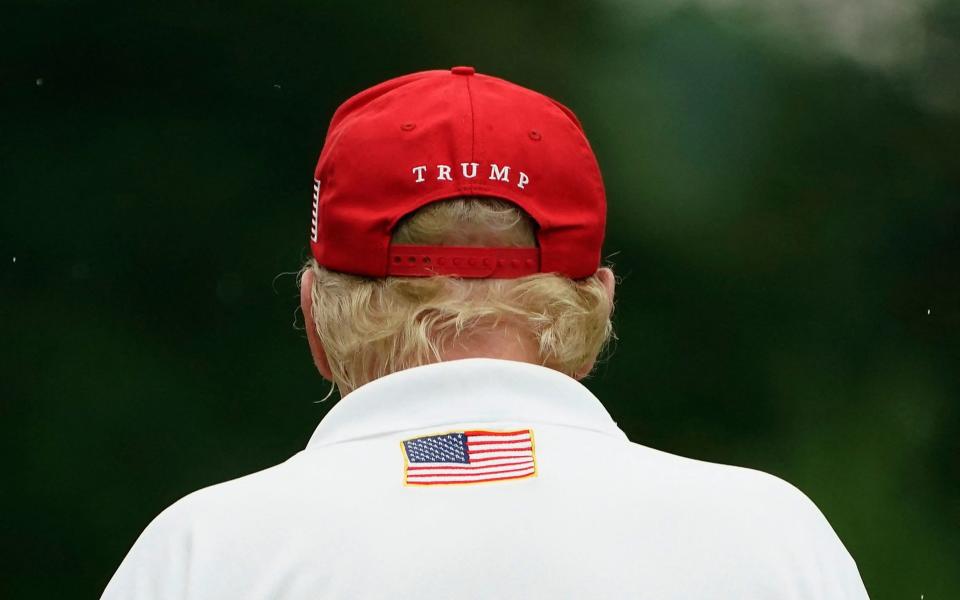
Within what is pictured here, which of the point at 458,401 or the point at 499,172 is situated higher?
the point at 499,172

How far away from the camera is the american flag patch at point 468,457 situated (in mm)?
872

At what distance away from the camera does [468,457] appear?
89 cm

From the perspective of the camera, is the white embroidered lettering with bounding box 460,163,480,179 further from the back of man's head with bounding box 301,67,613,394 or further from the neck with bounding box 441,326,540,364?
the neck with bounding box 441,326,540,364

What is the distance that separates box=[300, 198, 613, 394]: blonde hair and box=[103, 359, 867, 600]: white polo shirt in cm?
8

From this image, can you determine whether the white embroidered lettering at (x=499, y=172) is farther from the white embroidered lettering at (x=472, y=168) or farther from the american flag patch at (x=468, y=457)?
the american flag patch at (x=468, y=457)

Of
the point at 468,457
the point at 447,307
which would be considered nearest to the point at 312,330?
the point at 447,307

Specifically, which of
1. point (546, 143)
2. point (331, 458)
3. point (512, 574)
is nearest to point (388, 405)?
point (331, 458)

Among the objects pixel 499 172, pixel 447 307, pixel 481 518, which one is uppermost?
pixel 499 172

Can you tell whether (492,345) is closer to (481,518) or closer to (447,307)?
(447,307)

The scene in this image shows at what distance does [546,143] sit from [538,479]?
303 millimetres

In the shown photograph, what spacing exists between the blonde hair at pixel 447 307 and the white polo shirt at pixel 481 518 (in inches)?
3.1

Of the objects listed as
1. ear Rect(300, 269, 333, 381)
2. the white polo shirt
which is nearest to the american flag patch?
the white polo shirt

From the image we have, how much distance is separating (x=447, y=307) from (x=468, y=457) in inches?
6.3

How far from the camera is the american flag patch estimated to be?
2.86ft
